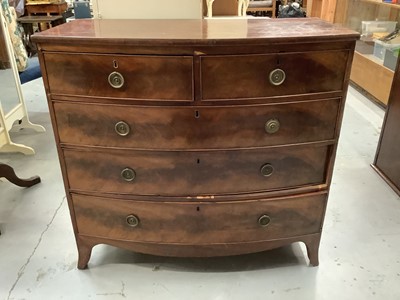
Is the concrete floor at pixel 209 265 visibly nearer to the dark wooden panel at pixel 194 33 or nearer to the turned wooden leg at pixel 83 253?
the turned wooden leg at pixel 83 253

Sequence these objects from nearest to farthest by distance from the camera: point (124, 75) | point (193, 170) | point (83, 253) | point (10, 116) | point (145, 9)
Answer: point (124, 75) < point (193, 170) < point (83, 253) < point (145, 9) < point (10, 116)

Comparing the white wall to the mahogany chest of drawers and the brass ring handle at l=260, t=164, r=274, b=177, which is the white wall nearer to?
the mahogany chest of drawers

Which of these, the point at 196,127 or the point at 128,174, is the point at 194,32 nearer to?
the point at 196,127

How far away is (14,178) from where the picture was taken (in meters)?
2.23

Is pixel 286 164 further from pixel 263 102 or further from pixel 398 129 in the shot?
pixel 398 129

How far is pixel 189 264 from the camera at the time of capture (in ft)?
5.64

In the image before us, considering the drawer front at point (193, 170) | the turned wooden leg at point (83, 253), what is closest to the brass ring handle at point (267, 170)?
the drawer front at point (193, 170)

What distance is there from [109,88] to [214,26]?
1.59ft

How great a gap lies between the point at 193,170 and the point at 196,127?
177 millimetres

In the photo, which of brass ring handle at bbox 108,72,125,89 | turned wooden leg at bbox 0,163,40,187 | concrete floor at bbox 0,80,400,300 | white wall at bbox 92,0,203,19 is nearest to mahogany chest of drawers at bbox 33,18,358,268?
brass ring handle at bbox 108,72,125,89

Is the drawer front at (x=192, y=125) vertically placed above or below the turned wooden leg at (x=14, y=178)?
above

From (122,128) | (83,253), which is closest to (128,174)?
(122,128)

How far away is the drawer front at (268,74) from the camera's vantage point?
47.5 inches

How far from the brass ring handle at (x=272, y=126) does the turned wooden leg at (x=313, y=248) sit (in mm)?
569
